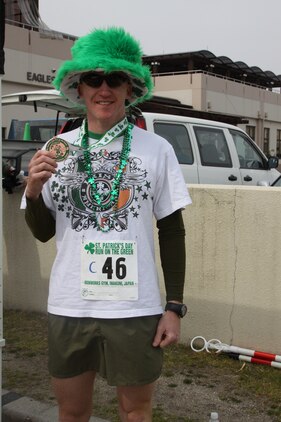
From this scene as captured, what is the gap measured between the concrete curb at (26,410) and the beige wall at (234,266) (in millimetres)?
1481

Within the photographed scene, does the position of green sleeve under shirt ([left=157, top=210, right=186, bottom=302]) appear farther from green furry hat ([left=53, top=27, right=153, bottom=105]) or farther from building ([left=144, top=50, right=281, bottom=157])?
building ([left=144, top=50, right=281, bottom=157])

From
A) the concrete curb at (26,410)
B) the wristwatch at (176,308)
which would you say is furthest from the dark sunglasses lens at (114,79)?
the concrete curb at (26,410)

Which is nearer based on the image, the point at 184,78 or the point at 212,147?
the point at 212,147

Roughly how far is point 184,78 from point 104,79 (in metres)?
34.0

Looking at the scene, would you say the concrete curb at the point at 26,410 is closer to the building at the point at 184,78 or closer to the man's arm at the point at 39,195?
the man's arm at the point at 39,195

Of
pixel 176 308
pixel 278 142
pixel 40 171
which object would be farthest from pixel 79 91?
pixel 278 142

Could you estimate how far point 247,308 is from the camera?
159 inches

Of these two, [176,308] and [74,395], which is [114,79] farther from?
[74,395]

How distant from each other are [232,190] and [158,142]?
2.09m

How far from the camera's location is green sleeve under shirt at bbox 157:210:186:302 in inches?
80.0

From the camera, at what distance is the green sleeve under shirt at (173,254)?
203 centimetres

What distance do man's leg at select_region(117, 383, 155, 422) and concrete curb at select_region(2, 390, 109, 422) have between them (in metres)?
1.11

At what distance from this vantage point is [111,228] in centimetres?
196

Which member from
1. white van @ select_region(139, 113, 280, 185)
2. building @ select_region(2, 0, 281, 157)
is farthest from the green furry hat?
building @ select_region(2, 0, 281, 157)
